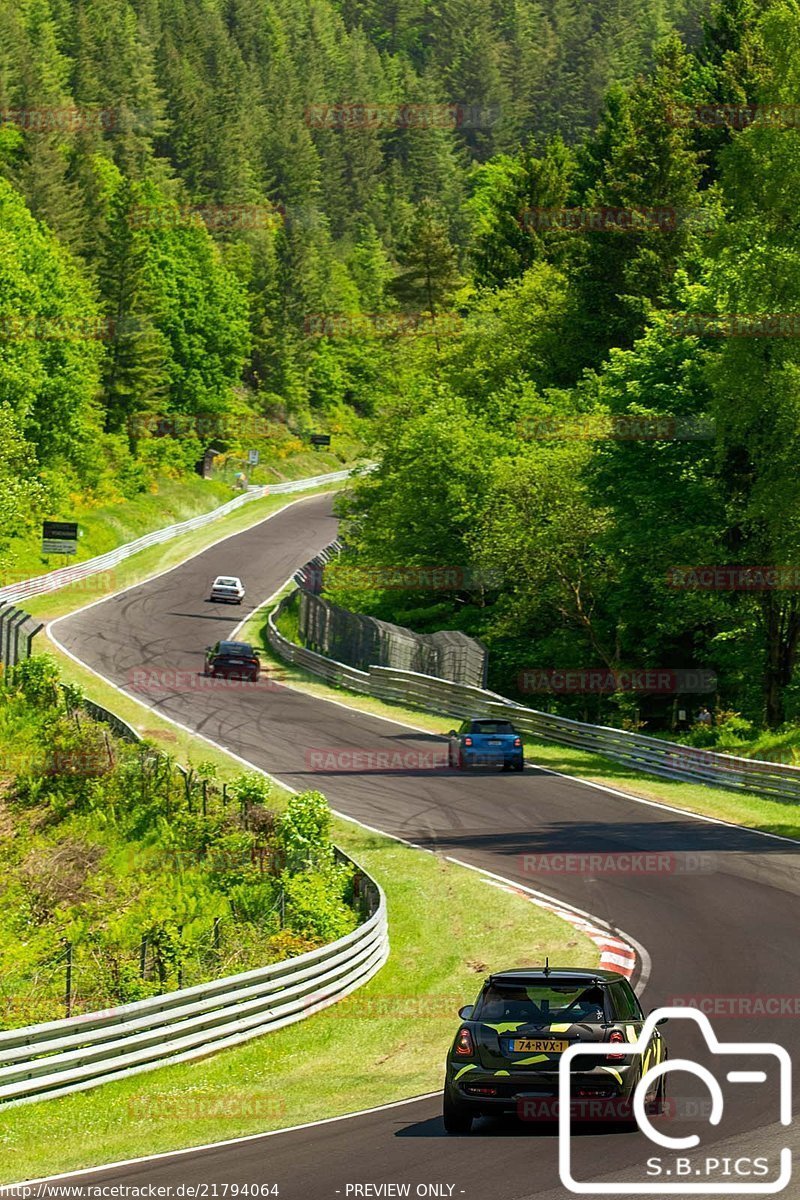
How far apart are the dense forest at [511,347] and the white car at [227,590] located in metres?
6.04

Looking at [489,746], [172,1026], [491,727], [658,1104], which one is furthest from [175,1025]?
[491,727]

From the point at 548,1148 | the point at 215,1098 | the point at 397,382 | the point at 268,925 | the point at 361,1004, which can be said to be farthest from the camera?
the point at 397,382

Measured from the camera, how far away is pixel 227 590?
78.8m

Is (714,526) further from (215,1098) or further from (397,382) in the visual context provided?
(397,382)

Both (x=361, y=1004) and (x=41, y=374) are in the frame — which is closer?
(x=361, y=1004)

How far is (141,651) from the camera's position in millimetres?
62000

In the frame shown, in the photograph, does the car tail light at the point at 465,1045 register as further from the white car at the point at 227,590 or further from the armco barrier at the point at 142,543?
the white car at the point at 227,590

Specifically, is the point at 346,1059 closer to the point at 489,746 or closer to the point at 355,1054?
the point at 355,1054

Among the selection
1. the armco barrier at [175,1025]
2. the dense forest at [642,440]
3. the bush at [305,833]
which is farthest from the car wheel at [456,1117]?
the dense forest at [642,440]

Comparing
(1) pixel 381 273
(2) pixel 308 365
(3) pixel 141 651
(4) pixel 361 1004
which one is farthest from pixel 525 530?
(1) pixel 381 273

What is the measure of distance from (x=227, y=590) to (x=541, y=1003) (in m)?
65.7

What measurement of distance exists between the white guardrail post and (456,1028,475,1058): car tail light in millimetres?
25354

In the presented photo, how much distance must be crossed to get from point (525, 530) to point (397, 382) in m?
31.3

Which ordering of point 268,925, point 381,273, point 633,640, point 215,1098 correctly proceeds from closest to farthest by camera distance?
1. point 215,1098
2. point 268,925
3. point 633,640
4. point 381,273
